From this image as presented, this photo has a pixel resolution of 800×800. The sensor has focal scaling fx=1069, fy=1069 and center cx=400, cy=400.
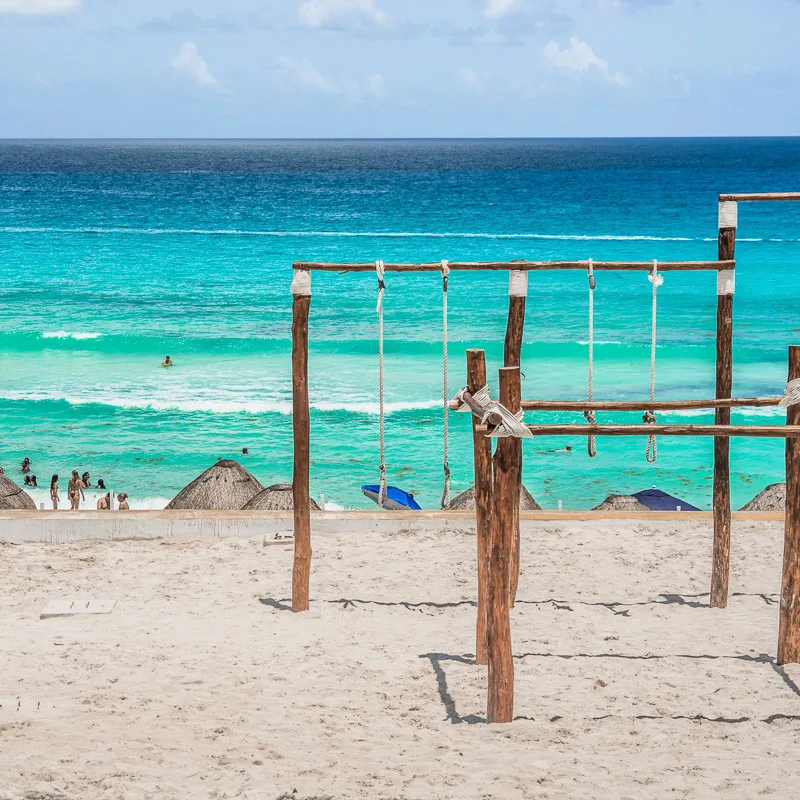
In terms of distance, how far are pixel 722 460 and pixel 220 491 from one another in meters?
6.49

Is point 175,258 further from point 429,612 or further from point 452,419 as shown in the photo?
point 429,612

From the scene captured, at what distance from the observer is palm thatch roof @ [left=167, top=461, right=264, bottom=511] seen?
12312mm

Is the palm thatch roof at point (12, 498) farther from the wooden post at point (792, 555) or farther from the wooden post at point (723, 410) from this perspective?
the wooden post at point (792, 555)

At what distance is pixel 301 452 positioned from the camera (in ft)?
25.1

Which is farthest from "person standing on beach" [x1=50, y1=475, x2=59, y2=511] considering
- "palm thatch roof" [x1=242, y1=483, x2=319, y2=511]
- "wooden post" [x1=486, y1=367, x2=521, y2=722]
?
"wooden post" [x1=486, y1=367, x2=521, y2=722]

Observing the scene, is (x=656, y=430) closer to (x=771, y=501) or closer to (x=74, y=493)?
Result: (x=771, y=501)

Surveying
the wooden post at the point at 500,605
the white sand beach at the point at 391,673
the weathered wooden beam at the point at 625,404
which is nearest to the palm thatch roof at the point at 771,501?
the white sand beach at the point at 391,673

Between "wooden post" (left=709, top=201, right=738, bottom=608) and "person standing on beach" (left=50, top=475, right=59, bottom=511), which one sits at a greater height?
"wooden post" (left=709, top=201, right=738, bottom=608)

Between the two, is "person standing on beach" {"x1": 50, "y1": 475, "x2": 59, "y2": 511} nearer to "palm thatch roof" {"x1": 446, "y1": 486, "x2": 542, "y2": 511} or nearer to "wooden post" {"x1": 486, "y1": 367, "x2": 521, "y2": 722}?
"palm thatch roof" {"x1": 446, "y1": 486, "x2": 542, "y2": 511}

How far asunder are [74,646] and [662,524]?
204 inches

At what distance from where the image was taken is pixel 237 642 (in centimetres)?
712

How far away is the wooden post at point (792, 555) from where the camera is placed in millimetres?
6555

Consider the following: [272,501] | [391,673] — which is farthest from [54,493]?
[391,673]

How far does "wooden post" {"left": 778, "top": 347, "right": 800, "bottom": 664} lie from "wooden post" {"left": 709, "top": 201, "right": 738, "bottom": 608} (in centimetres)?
83
